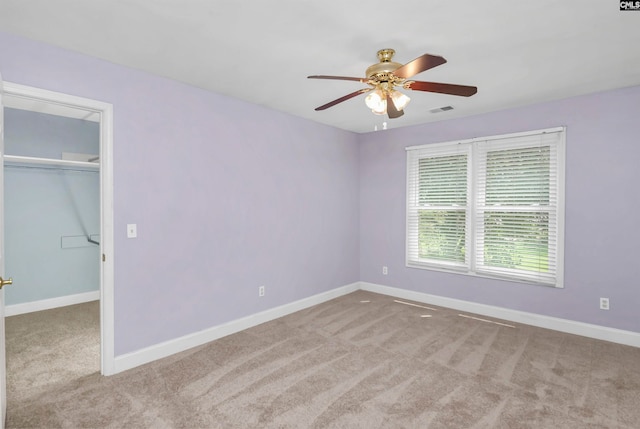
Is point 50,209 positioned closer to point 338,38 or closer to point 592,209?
point 338,38

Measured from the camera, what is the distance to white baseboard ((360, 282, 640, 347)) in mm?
3295

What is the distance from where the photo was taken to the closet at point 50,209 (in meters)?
4.03

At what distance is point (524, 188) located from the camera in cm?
381

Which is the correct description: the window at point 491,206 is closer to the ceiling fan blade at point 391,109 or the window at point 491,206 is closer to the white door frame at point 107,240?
the ceiling fan blade at point 391,109

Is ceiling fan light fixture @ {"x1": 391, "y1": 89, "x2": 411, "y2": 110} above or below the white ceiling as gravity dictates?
below

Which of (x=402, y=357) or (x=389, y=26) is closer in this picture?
(x=389, y=26)

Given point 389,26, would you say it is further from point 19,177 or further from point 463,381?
point 19,177

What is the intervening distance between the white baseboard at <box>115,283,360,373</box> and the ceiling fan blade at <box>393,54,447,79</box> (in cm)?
285

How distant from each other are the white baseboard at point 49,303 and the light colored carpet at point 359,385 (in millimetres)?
556

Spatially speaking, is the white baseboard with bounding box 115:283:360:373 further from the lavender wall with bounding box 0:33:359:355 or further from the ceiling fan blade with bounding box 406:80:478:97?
the ceiling fan blade with bounding box 406:80:478:97

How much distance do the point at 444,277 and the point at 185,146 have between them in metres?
3.51

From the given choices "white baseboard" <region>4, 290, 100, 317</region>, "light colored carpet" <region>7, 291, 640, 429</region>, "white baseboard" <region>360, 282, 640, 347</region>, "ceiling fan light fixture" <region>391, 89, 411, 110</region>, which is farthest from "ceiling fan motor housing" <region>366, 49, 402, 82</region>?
"white baseboard" <region>4, 290, 100, 317</region>

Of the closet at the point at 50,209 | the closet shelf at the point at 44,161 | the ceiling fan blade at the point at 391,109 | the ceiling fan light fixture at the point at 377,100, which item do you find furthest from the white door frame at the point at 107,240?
the ceiling fan blade at the point at 391,109

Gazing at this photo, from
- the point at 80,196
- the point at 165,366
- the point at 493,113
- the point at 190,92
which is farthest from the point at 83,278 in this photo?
the point at 493,113
